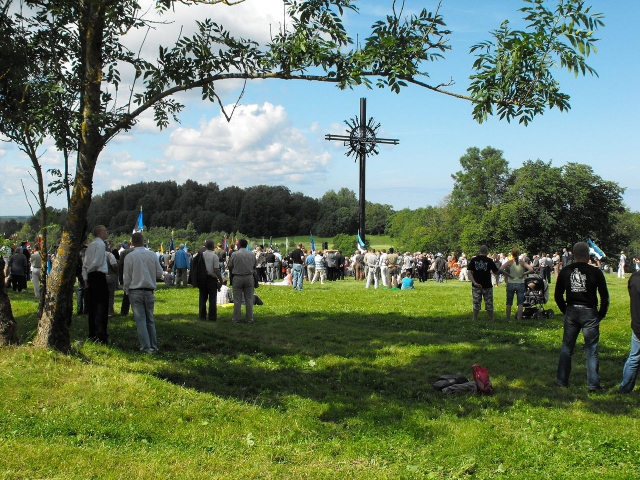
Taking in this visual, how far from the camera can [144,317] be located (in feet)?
31.0

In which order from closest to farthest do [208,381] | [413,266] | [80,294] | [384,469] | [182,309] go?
[384,469] < [208,381] < [80,294] < [182,309] < [413,266]

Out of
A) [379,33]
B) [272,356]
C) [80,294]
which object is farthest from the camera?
[80,294]

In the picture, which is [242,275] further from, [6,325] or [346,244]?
[346,244]

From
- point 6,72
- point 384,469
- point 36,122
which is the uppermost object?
point 6,72

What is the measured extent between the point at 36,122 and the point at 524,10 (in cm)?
567

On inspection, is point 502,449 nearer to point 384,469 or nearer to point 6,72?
point 384,469

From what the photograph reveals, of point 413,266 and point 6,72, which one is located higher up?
point 6,72

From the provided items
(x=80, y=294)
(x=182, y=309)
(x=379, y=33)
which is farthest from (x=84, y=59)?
(x=182, y=309)

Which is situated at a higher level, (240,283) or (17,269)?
(17,269)

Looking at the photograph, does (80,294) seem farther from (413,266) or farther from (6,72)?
(413,266)

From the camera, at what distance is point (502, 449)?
19.7ft

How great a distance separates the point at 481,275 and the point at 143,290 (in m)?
7.61

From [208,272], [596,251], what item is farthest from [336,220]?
[208,272]

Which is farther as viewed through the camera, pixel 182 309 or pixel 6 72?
pixel 182 309
